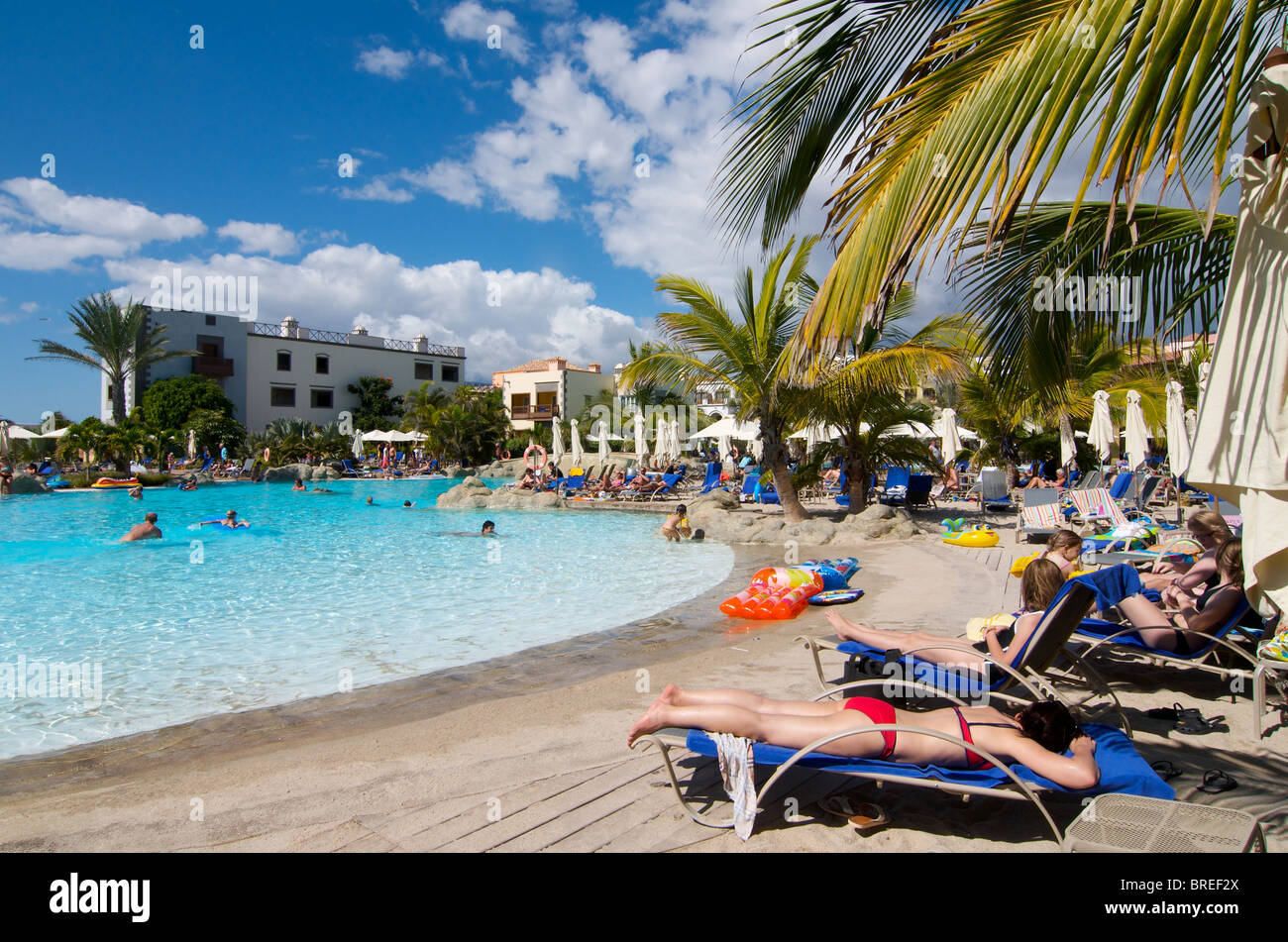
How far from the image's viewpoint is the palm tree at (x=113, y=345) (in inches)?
1375

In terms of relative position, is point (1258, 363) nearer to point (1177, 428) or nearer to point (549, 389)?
point (1177, 428)

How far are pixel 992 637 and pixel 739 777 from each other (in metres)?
1.99

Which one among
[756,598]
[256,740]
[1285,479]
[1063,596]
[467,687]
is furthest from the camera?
[756,598]

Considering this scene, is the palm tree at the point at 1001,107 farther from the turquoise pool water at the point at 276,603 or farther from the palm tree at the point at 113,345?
the palm tree at the point at 113,345

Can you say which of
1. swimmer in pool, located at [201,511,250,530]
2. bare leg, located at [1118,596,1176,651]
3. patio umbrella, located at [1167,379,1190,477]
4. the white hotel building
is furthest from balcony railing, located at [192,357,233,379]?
bare leg, located at [1118,596,1176,651]

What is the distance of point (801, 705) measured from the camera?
122 inches

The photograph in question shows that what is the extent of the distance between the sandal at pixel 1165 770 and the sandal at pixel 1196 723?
0.55 metres

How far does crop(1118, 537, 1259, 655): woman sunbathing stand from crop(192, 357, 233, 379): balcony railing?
43708mm

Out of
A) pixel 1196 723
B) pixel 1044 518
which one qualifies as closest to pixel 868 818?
pixel 1196 723

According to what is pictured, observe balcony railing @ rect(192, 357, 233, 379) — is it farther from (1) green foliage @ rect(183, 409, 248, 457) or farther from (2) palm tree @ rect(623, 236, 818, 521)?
(2) palm tree @ rect(623, 236, 818, 521)

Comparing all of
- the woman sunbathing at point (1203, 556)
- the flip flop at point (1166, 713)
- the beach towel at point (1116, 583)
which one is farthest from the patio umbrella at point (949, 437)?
the flip flop at point (1166, 713)

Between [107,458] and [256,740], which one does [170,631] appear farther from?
[107,458]
